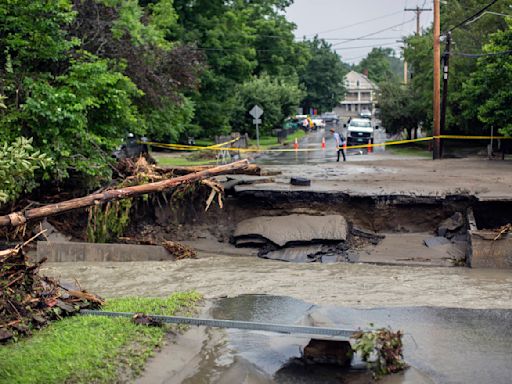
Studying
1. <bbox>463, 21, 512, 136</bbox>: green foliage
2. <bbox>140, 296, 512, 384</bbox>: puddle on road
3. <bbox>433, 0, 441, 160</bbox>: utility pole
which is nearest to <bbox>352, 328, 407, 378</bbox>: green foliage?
<bbox>140, 296, 512, 384</bbox>: puddle on road

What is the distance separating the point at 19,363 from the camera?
6.55 metres

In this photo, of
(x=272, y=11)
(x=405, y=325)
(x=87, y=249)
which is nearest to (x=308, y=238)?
(x=87, y=249)

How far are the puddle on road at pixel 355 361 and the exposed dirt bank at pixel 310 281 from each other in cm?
67

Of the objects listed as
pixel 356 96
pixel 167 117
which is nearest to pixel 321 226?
pixel 167 117

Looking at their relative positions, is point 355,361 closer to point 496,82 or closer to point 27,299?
point 27,299

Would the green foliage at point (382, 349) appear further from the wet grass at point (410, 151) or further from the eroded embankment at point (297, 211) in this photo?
the wet grass at point (410, 151)

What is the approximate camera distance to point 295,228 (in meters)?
15.0

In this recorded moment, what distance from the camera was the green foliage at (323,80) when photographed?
108188 millimetres

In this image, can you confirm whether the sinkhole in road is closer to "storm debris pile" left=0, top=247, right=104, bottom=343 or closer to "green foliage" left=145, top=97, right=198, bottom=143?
"green foliage" left=145, top=97, right=198, bottom=143

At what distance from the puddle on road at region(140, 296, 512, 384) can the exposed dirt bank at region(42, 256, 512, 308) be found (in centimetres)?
67

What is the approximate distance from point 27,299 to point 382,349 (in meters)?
4.25

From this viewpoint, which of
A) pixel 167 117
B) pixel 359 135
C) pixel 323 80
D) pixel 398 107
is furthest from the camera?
pixel 323 80

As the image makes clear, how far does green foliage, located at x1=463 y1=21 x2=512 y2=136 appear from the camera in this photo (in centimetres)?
2650

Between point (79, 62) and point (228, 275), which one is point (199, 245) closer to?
point (228, 275)
